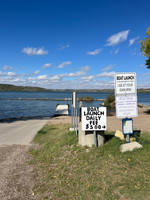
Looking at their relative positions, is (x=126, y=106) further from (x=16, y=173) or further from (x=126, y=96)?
(x=16, y=173)

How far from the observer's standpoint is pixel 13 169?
5617 millimetres

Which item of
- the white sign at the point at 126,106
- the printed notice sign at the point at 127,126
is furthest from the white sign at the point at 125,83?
the printed notice sign at the point at 127,126

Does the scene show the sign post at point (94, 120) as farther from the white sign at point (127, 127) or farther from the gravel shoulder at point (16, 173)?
the gravel shoulder at point (16, 173)

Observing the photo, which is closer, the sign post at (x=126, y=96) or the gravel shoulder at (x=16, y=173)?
the gravel shoulder at (x=16, y=173)

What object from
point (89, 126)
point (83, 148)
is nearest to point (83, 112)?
point (89, 126)

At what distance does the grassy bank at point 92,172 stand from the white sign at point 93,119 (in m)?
0.87

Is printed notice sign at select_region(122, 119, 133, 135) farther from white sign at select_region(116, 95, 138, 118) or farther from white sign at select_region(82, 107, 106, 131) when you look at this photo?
white sign at select_region(82, 107, 106, 131)

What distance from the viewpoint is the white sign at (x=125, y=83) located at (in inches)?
264

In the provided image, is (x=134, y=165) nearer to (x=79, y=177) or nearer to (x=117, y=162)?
(x=117, y=162)

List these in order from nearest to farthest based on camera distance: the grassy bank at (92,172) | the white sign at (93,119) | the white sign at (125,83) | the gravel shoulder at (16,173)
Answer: the grassy bank at (92,172), the gravel shoulder at (16,173), the white sign at (93,119), the white sign at (125,83)

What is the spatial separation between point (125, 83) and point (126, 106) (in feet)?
3.30

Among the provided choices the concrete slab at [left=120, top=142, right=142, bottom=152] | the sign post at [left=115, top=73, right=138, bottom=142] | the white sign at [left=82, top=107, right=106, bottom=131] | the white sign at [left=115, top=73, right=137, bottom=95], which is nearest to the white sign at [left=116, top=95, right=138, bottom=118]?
the sign post at [left=115, top=73, right=138, bottom=142]

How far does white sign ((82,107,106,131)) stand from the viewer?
6570mm

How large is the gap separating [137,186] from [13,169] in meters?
4.17
